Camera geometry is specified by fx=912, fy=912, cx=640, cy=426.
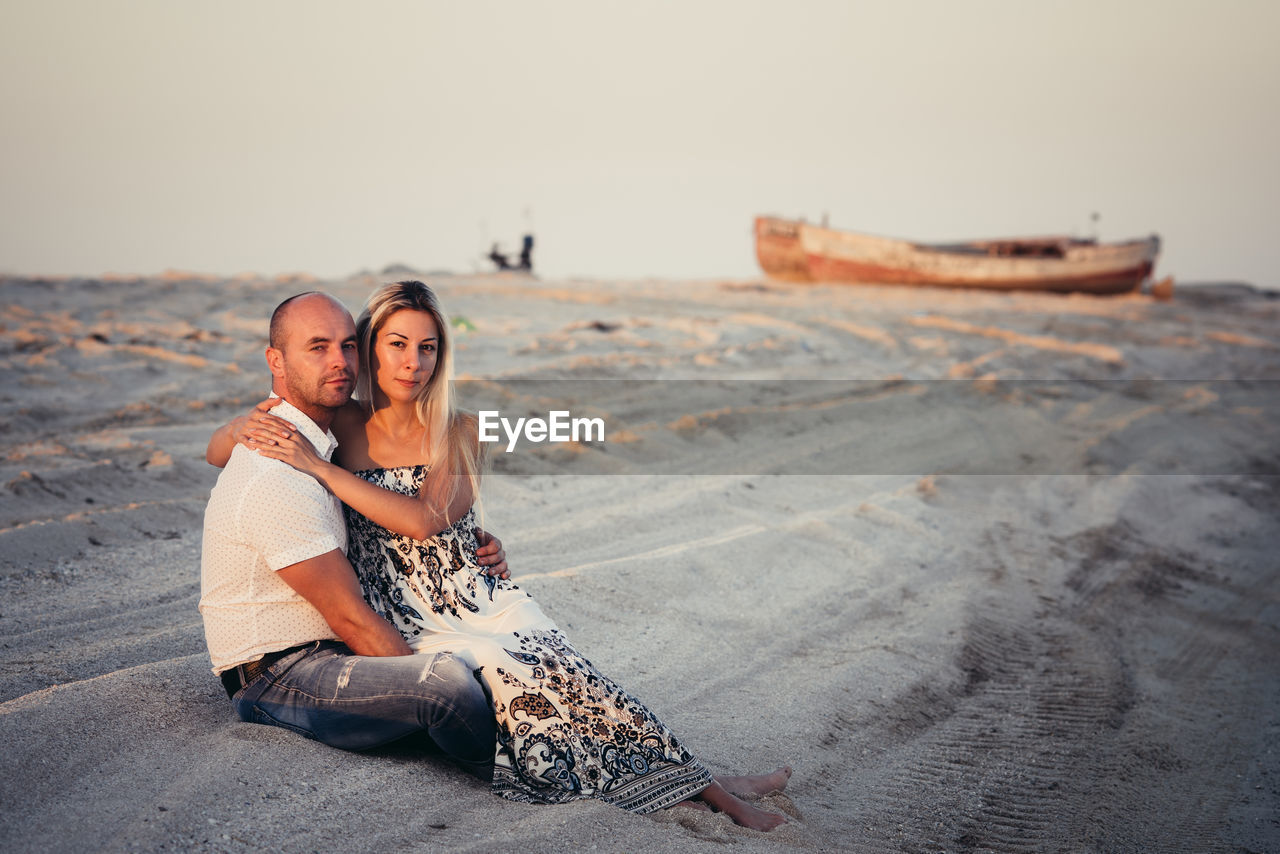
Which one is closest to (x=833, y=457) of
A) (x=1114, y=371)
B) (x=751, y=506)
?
(x=751, y=506)

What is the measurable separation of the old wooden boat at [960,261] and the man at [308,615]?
22.6 metres

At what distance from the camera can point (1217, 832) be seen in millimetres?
3344

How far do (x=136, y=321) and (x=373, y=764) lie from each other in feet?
35.4

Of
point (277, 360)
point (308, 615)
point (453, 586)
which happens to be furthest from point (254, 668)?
point (277, 360)

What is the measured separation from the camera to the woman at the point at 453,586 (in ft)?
8.64

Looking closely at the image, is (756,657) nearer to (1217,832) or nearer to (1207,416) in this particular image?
(1217,832)

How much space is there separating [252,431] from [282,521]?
306mm

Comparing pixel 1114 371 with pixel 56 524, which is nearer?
pixel 56 524

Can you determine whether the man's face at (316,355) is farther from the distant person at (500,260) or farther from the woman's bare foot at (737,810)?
the distant person at (500,260)

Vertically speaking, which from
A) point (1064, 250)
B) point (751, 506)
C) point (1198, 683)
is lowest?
point (1198, 683)

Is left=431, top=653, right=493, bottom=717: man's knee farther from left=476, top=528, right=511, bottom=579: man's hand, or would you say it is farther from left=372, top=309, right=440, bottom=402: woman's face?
left=372, top=309, right=440, bottom=402: woman's face

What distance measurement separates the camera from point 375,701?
254 centimetres

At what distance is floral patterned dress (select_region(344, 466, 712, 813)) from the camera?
2.63m

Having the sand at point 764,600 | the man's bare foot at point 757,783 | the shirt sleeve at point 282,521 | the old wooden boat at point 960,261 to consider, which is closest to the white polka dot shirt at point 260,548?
the shirt sleeve at point 282,521
